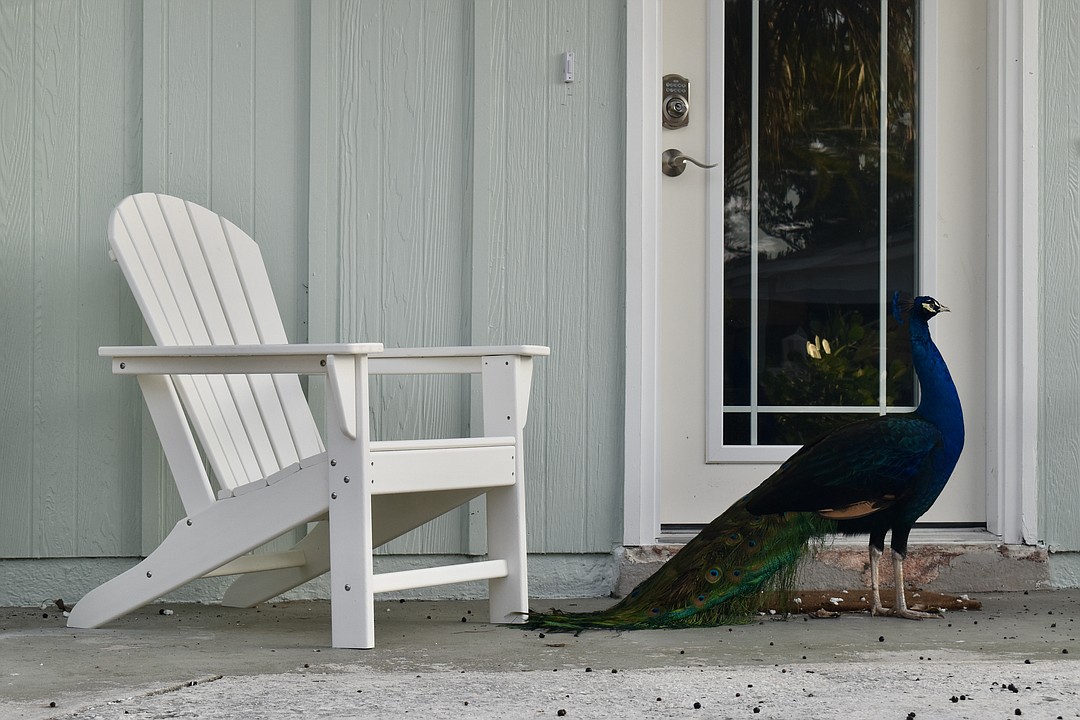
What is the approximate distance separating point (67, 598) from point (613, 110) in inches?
78.7

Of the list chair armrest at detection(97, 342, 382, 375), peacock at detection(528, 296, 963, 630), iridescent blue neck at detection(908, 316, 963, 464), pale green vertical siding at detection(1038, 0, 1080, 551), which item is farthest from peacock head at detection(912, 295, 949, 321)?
chair armrest at detection(97, 342, 382, 375)

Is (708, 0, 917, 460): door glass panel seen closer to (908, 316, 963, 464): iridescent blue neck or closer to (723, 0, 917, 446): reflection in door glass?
(723, 0, 917, 446): reflection in door glass

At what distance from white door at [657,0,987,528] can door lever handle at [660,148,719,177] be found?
0.03 metres

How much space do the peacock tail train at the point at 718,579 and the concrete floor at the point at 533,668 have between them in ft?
0.15

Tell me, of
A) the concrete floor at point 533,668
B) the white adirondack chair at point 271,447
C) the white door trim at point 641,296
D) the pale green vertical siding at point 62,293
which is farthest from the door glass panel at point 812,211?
the pale green vertical siding at point 62,293

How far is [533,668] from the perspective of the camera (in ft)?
7.88

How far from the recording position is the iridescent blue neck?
115 inches

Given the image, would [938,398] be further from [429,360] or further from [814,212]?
[429,360]

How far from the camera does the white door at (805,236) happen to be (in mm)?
3541

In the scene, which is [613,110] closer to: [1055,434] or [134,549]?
[1055,434]

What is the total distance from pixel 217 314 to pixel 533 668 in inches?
51.4

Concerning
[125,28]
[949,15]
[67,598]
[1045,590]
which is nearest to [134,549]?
[67,598]

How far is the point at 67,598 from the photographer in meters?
3.30

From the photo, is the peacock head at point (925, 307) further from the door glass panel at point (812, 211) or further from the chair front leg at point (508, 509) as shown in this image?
the chair front leg at point (508, 509)
